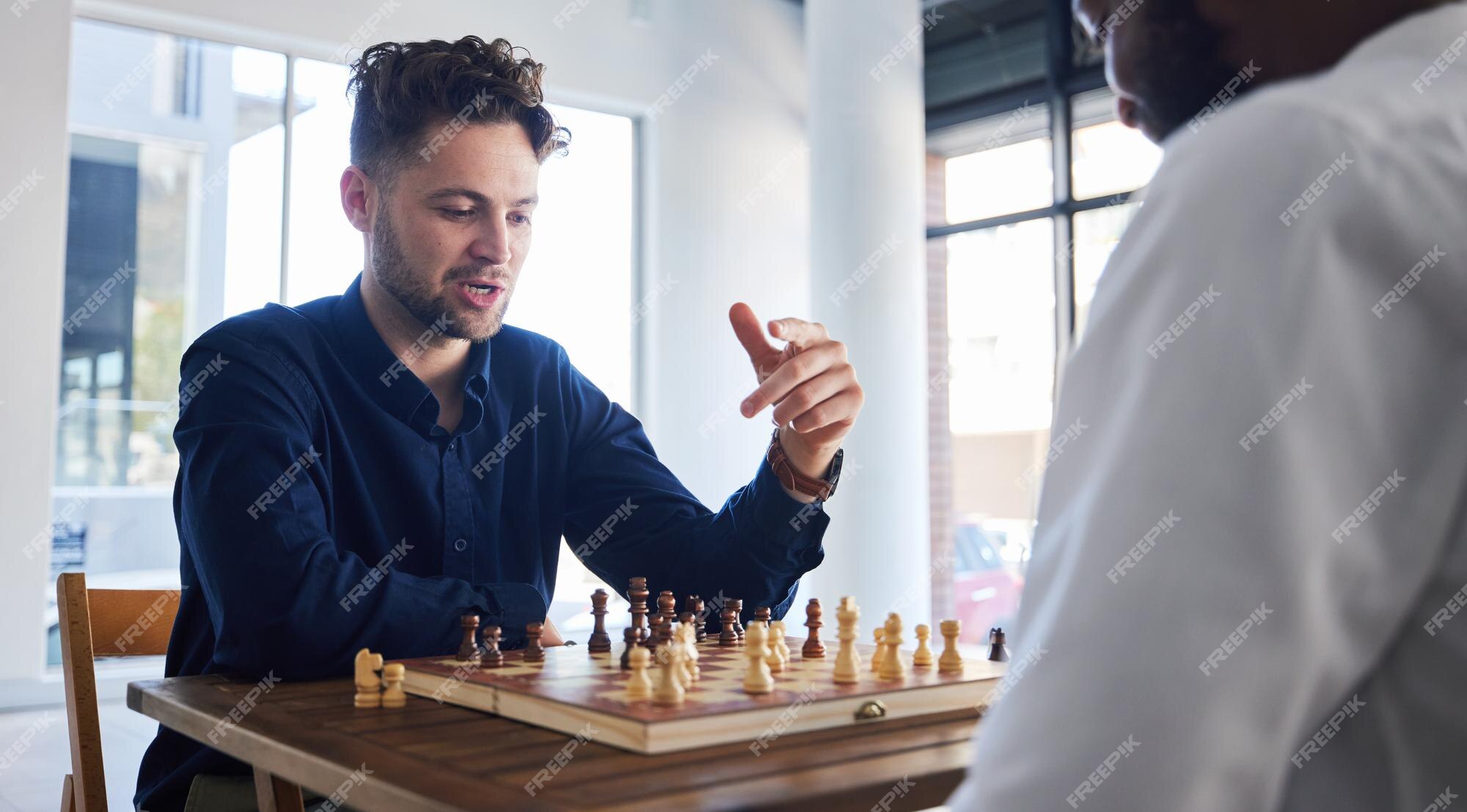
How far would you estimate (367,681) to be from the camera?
→ 3.88 feet

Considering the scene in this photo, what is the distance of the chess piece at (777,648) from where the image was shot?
127 centimetres

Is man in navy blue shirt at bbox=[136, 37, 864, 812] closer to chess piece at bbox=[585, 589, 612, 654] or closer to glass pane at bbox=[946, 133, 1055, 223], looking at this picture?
chess piece at bbox=[585, 589, 612, 654]

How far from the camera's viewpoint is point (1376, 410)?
0.45 metres

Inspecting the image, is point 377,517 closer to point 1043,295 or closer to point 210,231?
point 210,231

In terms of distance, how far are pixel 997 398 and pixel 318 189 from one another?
4062mm

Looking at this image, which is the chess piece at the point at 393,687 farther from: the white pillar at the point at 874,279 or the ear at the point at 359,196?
the white pillar at the point at 874,279

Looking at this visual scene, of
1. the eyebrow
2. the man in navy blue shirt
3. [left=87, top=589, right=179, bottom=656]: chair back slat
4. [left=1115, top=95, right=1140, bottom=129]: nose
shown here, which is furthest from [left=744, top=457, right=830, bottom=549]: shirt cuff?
[left=1115, top=95, right=1140, bottom=129]: nose

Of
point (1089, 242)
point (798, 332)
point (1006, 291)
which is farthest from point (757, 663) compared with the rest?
point (1006, 291)

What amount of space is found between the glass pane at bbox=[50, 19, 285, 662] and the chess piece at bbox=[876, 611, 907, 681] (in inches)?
192

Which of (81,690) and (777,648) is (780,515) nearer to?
(777,648)

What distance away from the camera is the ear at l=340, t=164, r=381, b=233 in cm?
199

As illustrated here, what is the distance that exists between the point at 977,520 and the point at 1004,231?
70.3 inches

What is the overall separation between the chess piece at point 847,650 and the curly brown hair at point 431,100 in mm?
1064

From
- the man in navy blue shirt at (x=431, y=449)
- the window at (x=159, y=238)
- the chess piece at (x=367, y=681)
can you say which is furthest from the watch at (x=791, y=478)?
the window at (x=159, y=238)
